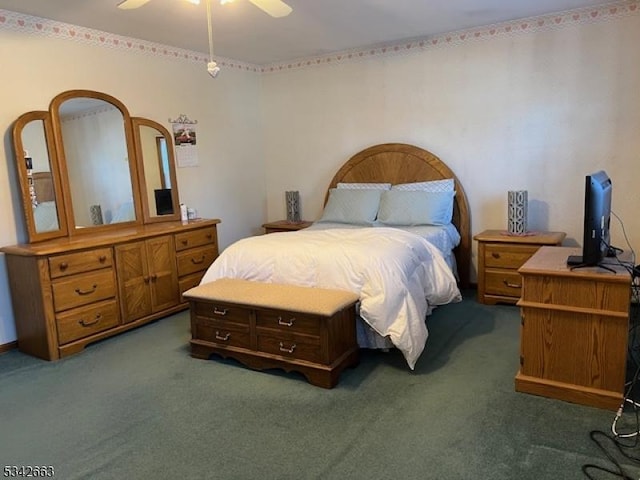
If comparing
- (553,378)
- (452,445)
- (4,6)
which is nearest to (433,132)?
(553,378)

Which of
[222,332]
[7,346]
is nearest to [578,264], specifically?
[222,332]

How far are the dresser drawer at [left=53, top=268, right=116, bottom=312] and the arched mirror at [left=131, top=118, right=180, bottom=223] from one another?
34.8 inches

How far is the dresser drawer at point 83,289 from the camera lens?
3.30 metres

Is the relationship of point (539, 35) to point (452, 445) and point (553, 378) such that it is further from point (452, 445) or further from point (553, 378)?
point (452, 445)

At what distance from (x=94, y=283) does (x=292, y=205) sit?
2.40m

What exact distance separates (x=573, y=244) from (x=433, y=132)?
1613 mm

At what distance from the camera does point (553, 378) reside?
250 centimetres

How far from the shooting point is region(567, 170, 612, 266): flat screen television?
7.45 feet

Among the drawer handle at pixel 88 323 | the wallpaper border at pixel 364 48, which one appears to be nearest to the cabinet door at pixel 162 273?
the drawer handle at pixel 88 323

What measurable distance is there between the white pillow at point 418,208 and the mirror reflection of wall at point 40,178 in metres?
2.74

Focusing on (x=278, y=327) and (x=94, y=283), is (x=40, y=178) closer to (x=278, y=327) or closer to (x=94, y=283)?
(x=94, y=283)

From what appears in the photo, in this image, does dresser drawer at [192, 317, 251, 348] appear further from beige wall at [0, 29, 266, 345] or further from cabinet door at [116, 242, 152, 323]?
beige wall at [0, 29, 266, 345]

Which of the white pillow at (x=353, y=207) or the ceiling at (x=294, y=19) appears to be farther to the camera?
the white pillow at (x=353, y=207)

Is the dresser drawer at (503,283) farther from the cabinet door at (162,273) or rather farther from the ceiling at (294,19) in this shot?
the cabinet door at (162,273)
